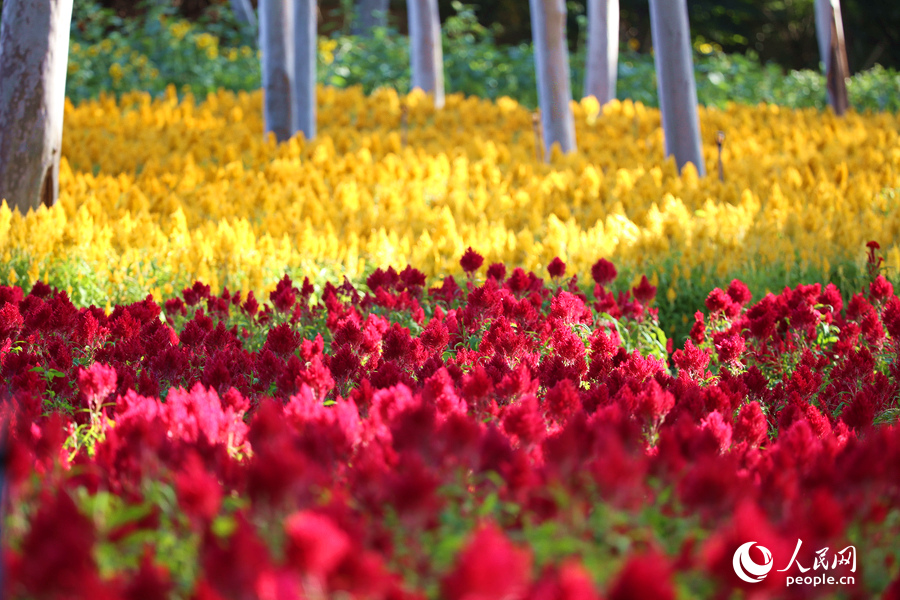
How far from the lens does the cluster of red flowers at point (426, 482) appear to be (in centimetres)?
115

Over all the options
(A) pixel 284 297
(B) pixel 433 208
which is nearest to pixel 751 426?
(A) pixel 284 297

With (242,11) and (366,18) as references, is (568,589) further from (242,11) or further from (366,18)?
(366,18)

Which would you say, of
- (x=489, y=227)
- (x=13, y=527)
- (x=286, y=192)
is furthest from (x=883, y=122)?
(x=13, y=527)

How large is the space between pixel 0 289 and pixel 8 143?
8.83ft

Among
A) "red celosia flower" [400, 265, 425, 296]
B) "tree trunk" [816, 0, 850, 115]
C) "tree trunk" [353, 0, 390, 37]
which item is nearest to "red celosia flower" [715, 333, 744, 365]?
"red celosia flower" [400, 265, 425, 296]

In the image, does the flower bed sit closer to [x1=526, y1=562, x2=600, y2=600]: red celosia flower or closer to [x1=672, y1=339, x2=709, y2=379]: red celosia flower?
[x1=672, y1=339, x2=709, y2=379]: red celosia flower

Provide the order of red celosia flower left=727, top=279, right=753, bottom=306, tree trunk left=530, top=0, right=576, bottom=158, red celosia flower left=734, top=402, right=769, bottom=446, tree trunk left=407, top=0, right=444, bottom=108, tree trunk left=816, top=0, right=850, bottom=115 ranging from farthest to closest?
tree trunk left=407, top=0, right=444, bottom=108 → tree trunk left=816, top=0, right=850, bottom=115 → tree trunk left=530, top=0, right=576, bottom=158 → red celosia flower left=727, top=279, right=753, bottom=306 → red celosia flower left=734, top=402, right=769, bottom=446

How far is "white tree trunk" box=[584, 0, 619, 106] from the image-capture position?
14227mm

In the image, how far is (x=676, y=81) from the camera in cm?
851

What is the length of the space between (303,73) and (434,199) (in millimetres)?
3834

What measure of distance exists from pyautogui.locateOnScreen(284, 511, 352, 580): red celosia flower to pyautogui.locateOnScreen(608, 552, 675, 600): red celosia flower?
0.36m

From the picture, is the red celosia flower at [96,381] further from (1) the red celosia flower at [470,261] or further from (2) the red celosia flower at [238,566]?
(1) the red celosia flower at [470,261]

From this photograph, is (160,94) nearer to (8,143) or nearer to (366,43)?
(366,43)

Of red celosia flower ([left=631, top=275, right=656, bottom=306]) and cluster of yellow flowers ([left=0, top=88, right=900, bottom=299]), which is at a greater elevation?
cluster of yellow flowers ([left=0, top=88, right=900, bottom=299])
